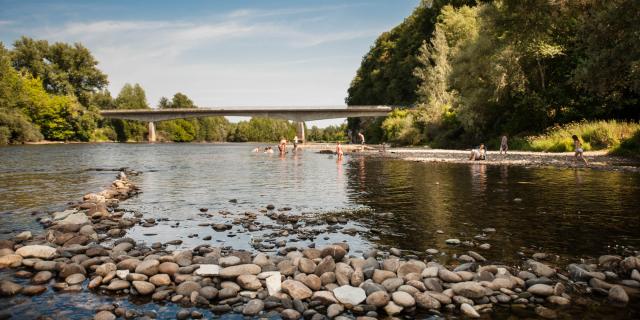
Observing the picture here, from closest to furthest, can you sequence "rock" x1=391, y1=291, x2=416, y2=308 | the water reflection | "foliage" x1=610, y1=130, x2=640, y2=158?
1. "rock" x1=391, y1=291, x2=416, y2=308
2. the water reflection
3. "foliage" x1=610, y1=130, x2=640, y2=158

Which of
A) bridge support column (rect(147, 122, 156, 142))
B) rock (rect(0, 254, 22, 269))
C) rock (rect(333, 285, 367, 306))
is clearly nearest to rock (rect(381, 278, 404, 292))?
rock (rect(333, 285, 367, 306))

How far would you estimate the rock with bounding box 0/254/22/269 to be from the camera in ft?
29.2

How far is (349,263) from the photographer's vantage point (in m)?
8.47

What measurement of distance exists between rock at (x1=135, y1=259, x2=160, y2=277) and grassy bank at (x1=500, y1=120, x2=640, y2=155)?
34.1 meters

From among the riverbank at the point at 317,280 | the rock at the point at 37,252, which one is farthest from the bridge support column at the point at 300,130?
the riverbank at the point at 317,280

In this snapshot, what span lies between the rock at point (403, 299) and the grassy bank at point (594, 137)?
32.0 m

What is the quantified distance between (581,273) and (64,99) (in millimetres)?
124385

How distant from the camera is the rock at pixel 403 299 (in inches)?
267

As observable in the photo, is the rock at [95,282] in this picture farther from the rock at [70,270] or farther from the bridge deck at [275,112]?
the bridge deck at [275,112]

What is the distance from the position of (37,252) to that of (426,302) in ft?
25.7

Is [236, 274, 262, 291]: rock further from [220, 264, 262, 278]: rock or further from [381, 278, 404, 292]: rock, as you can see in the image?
[381, 278, 404, 292]: rock

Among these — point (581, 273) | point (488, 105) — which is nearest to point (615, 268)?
point (581, 273)

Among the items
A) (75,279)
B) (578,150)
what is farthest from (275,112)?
(75,279)

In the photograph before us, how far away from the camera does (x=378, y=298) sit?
6926 millimetres
